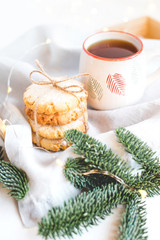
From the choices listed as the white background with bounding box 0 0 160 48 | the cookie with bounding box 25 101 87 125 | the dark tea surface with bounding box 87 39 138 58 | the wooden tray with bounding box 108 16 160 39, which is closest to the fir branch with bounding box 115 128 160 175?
the cookie with bounding box 25 101 87 125

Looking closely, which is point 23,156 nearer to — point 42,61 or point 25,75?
point 25,75

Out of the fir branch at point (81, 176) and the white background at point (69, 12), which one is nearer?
the fir branch at point (81, 176)

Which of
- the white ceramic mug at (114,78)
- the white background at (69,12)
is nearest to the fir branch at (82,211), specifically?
the white ceramic mug at (114,78)

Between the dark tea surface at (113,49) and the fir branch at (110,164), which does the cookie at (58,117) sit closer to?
the fir branch at (110,164)

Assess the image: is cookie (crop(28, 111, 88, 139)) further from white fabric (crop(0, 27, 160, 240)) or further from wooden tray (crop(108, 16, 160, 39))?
wooden tray (crop(108, 16, 160, 39))

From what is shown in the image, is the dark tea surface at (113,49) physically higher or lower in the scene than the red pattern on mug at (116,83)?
higher

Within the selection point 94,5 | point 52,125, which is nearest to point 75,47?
point 52,125

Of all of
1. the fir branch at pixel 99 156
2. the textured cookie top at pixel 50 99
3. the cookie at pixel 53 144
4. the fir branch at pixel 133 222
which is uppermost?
the textured cookie top at pixel 50 99

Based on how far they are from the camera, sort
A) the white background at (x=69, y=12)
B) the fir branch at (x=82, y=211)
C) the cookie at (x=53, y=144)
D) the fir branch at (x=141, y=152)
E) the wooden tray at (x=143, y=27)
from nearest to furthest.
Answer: the fir branch at (x=82, y=211), the fir branch at (x=141, y=152), the cookie at (x=53, y=144), the wooden tray at (x=143, y=27), the white background at (x=69, y=12)
